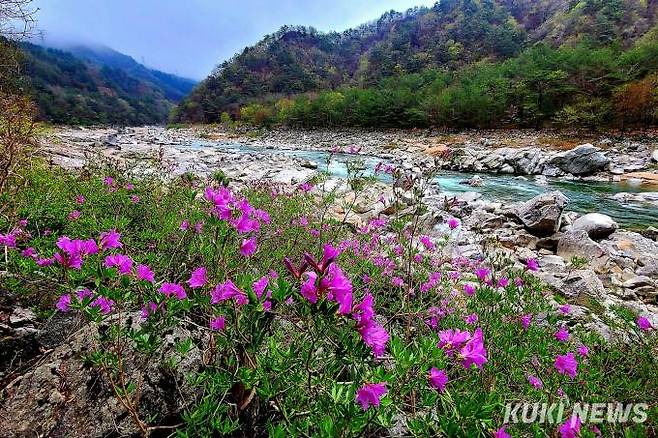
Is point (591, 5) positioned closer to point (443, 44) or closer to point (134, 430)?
point (443, 44)

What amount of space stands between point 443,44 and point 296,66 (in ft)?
122

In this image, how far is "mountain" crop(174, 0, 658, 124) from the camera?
55000 millimetres

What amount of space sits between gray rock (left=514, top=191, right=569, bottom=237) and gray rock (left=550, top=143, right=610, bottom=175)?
38.0 ft

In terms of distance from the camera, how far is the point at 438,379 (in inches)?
50.2

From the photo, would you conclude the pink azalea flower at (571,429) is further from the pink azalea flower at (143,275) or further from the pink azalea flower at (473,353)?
the pink azalea flower at (143,275)

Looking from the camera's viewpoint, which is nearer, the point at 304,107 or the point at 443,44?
the point at 304,107

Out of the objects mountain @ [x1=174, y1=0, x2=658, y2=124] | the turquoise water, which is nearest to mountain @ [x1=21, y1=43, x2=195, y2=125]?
mountain @ [x1=174, y1=0, x2=658, y2=124]

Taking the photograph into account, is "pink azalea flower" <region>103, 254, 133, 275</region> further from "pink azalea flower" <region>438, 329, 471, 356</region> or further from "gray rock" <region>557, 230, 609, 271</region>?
"gray rock" <region>557, 230, 609, 271</region>

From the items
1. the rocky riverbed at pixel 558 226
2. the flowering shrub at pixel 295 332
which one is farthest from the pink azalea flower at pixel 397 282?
the rocky riverbed at pixel 558 226

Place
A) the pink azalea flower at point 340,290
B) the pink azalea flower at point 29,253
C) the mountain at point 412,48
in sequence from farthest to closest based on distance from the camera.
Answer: the mountain at point 412,48
the pink azalea flower at point 29,253
the pink azalea flower at point 340,290

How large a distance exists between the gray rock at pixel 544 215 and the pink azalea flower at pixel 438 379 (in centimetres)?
823

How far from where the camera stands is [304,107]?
176 feet

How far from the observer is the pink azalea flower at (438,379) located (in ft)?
4.16

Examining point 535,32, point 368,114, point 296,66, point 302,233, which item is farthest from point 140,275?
point 296,66
